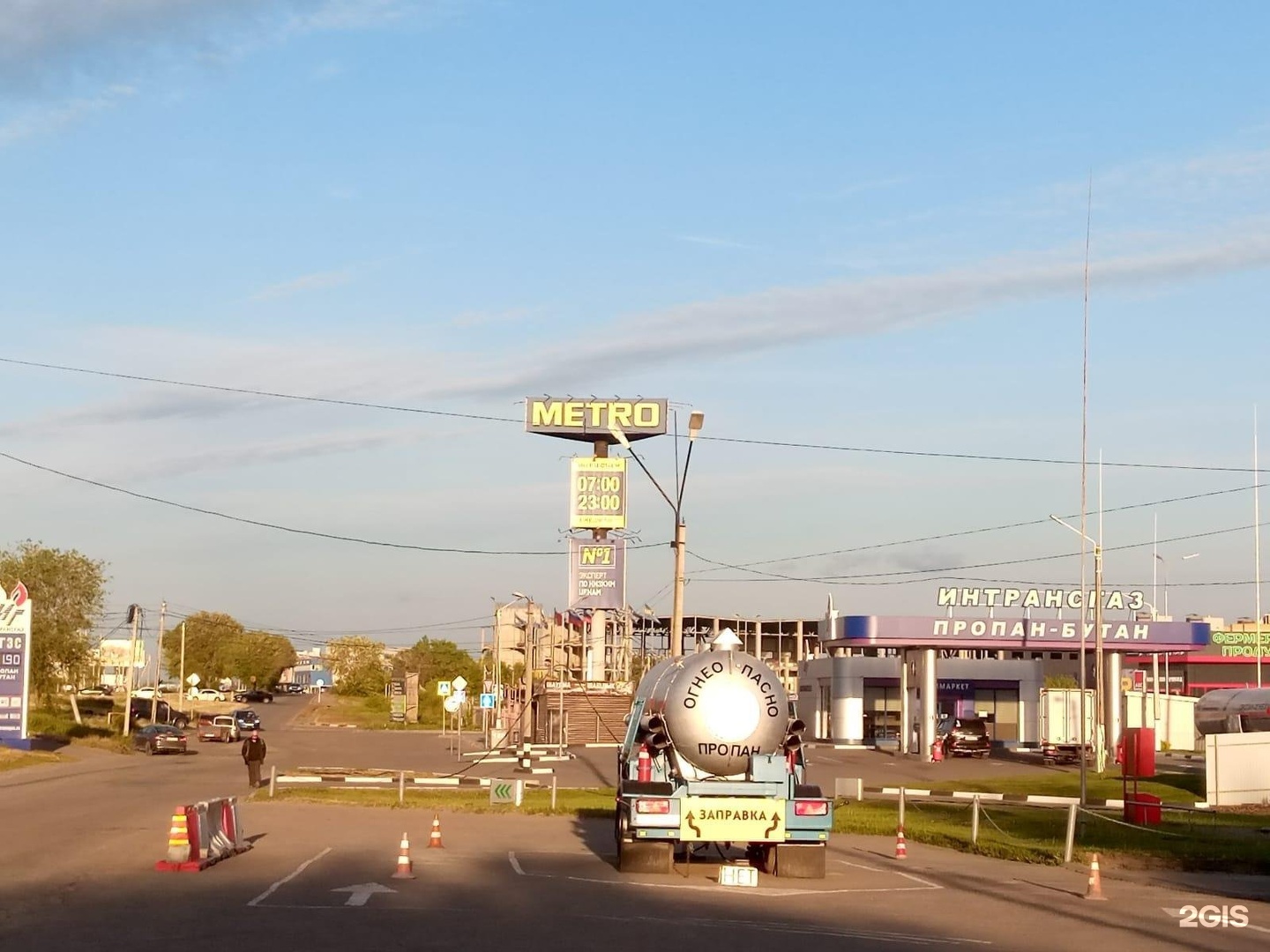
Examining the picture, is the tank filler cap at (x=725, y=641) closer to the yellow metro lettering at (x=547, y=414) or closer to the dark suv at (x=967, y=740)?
the dark suv at (x=967, y=740)

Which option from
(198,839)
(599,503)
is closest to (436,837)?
(198,839)

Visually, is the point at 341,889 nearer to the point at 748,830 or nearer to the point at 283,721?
the point at 748,830

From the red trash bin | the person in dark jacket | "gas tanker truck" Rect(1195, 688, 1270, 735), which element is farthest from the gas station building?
the person in dark jacket

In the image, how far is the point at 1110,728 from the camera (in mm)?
69500

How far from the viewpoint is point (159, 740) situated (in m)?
69.6

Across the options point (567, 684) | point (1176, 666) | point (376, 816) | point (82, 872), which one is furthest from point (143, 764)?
point (1176, 666)

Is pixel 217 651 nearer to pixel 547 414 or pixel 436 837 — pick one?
pixel 547 414

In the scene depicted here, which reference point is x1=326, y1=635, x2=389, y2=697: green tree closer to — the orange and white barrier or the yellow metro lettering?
the yellow metro lettering

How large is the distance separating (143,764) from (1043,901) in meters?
47.6

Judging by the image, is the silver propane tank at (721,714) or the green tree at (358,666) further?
the green tree at (358,666)

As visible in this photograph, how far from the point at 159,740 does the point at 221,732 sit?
1371cm

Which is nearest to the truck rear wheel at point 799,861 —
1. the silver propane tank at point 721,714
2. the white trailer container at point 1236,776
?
the silver propane tank at point 721,714

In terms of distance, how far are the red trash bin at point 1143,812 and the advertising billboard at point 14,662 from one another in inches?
1740

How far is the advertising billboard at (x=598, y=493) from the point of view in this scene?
88.6m
